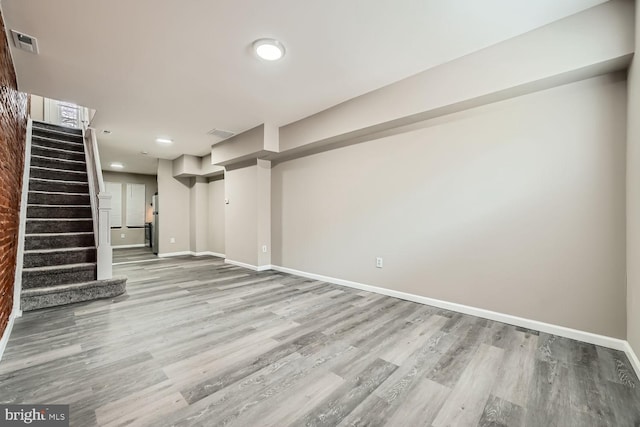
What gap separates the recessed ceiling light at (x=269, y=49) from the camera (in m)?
2.31

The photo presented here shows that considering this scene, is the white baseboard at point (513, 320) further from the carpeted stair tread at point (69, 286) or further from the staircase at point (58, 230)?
the staircase at point (58, 230)

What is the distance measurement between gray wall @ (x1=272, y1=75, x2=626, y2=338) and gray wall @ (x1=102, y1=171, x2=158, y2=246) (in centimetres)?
771

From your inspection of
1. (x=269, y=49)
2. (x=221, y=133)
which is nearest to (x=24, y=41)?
(x=269, y=49)

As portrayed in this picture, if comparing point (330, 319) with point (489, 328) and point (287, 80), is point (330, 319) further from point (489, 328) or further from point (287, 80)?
point (287, 80)

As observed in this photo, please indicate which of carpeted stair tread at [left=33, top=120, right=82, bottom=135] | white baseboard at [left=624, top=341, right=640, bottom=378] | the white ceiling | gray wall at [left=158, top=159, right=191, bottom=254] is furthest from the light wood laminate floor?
white baseboard at [left=624, top=341, right=640, bottom=378]

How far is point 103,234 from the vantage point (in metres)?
3.45

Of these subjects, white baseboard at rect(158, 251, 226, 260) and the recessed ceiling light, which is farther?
white baseboard at rect(158, 251, 226, 260)

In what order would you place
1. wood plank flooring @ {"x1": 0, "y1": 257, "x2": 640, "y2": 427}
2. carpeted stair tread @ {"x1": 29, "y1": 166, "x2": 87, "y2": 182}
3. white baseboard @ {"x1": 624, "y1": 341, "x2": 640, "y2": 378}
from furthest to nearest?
carpeted stair tread @ {"x1": 29, "y1": 166, "x2": 87, "y2": 182}
white baseboard @ {"x1": 624, "y1": 341, "x2": 640, "y2": 378}
wood plank flooring @ {"x1": 0, "y1": 257, "x2": 640, "y2": 427}

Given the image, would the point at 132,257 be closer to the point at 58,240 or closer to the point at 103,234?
the point at 58,240

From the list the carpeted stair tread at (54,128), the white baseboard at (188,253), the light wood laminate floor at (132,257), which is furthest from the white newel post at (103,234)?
the white baseboard at (188,253)

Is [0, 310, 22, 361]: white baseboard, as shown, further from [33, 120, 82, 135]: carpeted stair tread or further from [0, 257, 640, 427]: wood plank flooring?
[33, 120, 82, 135]: carpeted stair tread

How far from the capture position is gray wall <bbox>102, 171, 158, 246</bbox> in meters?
8.09

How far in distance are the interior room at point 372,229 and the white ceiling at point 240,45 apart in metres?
0.02

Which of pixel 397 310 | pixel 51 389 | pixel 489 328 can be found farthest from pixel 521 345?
pixel 51 389
